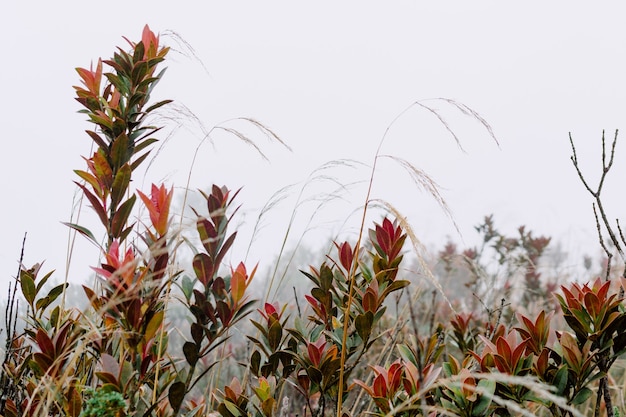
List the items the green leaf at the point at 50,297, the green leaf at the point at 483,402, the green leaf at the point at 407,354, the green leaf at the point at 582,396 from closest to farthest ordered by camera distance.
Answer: the green leaf at the point at 483,402
the green leaf at the point at 582,396
the green leaf at the point at 407,354
the green leaf at the point at 50,297

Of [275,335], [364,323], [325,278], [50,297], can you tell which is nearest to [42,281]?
[50,297]

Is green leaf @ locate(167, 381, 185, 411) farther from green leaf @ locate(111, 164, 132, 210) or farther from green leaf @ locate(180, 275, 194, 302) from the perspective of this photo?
green leaf @ locate(111, 164, 132, 210)

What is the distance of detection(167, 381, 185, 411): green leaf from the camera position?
3.53 feet

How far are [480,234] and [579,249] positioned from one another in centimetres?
250

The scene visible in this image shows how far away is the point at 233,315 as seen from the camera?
1148mm

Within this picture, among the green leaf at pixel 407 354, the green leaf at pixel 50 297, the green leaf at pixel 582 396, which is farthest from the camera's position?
the green leaf at pixel 50 297

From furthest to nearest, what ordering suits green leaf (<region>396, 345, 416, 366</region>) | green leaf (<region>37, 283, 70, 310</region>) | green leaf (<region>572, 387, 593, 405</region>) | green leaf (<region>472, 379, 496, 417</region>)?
1. green leaf (<region>37, 283, 70, 310</region>)
2. green leaf (<region>396, 345, 416, 366</region>)
3. green leaf (<region>572, 387, 593, 405</region>)
4. green leaf (<region>472, 379, 496, 417</region>)

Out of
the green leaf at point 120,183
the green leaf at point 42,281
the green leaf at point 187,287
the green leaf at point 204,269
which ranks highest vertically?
the green leaf at point 120,183

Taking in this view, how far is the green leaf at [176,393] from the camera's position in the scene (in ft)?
3.53

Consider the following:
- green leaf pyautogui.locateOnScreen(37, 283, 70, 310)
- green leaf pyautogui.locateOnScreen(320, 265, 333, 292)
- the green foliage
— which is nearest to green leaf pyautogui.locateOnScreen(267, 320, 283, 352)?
the green foliage

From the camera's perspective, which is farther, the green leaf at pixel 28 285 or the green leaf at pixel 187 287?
the green leaf at pixel 28 285

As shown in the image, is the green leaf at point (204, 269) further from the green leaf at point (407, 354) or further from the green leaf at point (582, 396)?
the green leaf at point (582, 396)

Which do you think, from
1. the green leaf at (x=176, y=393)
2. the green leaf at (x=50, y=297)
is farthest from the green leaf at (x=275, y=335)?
the green leaf at (x=50, y=297)

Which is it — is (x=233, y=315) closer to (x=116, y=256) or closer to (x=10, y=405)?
(x=116, y=256)
